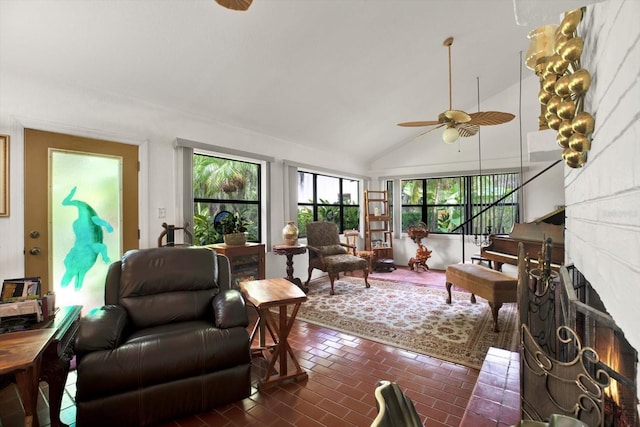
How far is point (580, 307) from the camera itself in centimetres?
96

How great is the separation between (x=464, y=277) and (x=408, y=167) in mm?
3501

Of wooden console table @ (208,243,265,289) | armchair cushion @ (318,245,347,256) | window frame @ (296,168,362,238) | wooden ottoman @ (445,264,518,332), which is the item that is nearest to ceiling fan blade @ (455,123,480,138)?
wooden ottoman @ (445,264,518,332)

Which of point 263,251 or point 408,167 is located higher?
point 408,167

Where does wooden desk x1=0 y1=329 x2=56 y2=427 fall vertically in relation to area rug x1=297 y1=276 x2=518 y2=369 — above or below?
above

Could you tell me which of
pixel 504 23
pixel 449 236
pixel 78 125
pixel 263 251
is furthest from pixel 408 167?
pixel 78 125

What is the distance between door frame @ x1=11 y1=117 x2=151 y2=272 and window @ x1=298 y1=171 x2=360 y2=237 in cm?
270

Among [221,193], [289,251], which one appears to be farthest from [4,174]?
[289,251]

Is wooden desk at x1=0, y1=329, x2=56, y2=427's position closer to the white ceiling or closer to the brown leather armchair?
the brown leather armchair

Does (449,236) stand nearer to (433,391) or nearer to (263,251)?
(263,251)

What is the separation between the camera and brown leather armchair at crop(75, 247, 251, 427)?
1621mm

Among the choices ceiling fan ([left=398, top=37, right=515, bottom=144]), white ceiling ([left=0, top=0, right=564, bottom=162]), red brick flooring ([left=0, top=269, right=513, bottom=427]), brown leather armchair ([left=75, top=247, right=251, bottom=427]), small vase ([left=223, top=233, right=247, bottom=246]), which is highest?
white ceiling ([left=0, top=0, right=564, bottom=162])

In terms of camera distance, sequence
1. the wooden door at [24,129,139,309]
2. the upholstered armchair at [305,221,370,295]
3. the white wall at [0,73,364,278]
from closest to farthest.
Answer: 1. the white wall at [0,73,364,278]
2. the wooden door at [24,129,139,309]
3. the upholstered armchair at [305,221,370,295]

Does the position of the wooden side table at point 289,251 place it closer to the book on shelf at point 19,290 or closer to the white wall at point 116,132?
the white wall at point 116,132

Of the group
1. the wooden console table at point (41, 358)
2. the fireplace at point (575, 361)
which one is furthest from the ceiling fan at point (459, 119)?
the wooden console table at point (41, 358)
